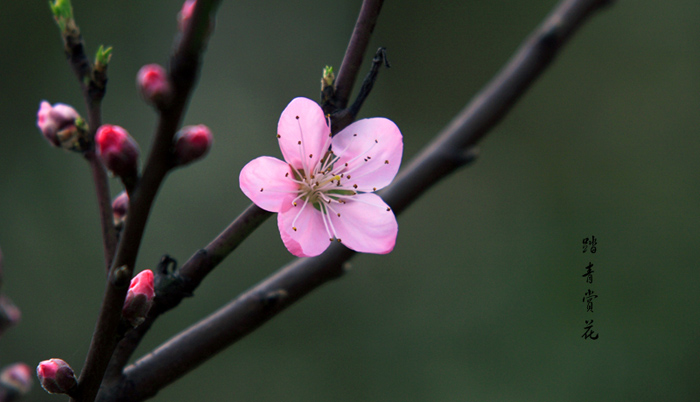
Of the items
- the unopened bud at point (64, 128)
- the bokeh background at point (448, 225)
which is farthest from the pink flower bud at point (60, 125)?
the bokeh background at point (448, 225)

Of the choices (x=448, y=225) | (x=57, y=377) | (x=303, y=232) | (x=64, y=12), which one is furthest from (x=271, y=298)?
(x=448, y=225)

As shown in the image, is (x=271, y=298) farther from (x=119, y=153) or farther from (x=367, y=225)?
(x=119, y=153)

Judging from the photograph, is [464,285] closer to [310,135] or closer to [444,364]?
[444,364]

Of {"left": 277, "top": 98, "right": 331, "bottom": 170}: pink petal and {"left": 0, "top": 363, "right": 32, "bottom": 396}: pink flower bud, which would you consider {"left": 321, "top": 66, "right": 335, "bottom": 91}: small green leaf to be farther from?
{"left": 0, "top": 363, "right": 32, "bottom": 396}: pink flower bud

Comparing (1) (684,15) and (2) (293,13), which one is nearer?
(1) (684,15)

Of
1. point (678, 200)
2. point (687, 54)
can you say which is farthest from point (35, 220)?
point (687, 54)

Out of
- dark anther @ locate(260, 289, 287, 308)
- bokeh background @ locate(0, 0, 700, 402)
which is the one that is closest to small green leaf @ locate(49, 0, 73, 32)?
dark anther @ locate(260, 289, 287, 308)

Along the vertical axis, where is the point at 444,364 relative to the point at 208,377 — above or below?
above
